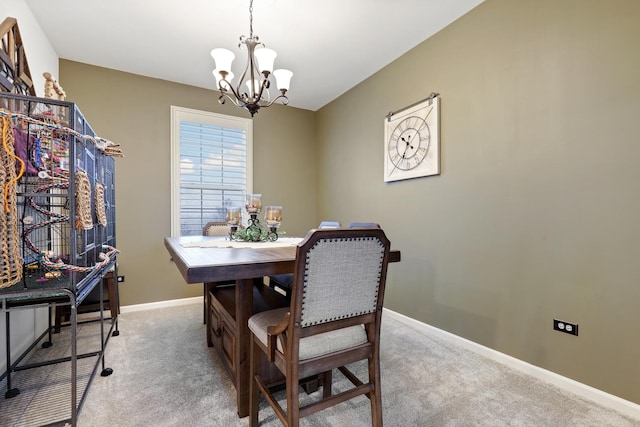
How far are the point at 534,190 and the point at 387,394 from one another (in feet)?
5.39

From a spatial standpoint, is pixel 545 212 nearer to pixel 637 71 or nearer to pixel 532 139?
pixel 532 139

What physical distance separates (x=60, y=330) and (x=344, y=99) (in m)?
3.95

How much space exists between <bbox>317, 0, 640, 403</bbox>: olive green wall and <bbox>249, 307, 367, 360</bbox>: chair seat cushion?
4.74 ft

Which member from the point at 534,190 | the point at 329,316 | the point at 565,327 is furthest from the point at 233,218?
the point at 565,327

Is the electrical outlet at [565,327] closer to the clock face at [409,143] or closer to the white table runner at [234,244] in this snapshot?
the clock face at [409,143]

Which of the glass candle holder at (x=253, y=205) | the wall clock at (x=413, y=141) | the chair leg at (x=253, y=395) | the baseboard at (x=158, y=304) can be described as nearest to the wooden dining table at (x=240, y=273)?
the chair leg at (x=253, y=395)

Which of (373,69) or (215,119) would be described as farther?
(215,119)

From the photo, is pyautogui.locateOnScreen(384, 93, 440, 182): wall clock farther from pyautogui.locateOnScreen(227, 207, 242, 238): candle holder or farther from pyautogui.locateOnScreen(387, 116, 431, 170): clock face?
pyautogui.locateOnScreen(227, 207, 242, 238): candle holder

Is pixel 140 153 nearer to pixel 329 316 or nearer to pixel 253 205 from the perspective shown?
pixel 253 205

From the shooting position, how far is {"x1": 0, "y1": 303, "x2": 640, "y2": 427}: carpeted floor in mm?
1492

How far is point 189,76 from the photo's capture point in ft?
10.9

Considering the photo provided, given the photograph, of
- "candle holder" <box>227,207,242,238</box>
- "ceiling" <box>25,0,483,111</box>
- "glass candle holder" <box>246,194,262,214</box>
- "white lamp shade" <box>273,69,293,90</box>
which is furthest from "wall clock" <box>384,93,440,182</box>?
"candle holder" <box>227,207,242,238</box>

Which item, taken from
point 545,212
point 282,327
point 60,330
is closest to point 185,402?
point 282,327

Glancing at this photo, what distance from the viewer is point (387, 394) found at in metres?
1.70
